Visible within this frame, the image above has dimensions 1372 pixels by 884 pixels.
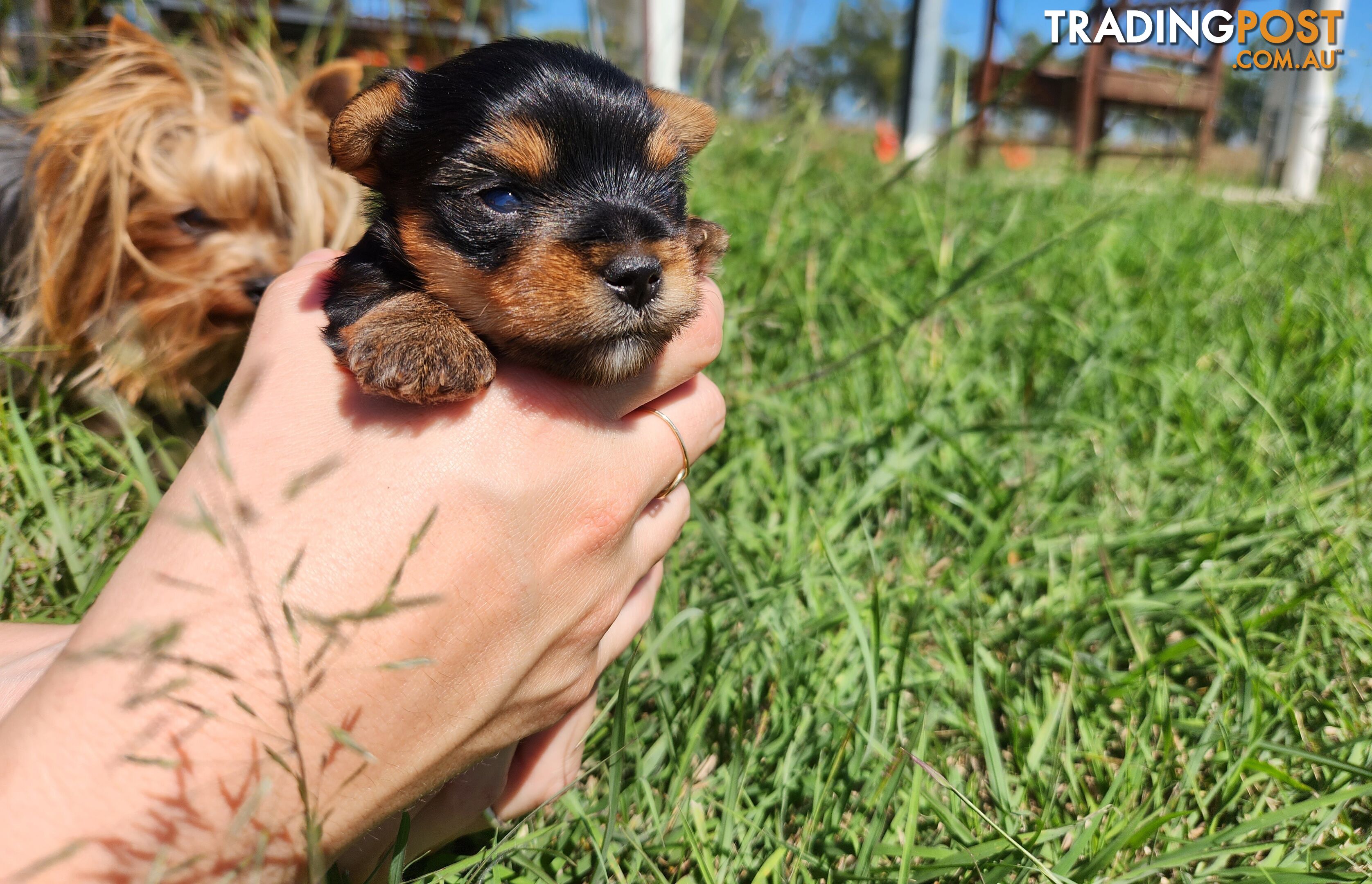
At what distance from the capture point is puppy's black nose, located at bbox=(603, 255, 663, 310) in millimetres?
1506

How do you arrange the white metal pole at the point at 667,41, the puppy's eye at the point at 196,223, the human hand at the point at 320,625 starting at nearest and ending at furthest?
1. the human hand at the point at 320,625
2. the puppy's eye at the point at 196,223
3. the white metal pole at the point at 667,41

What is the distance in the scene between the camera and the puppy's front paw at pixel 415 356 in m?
1.45

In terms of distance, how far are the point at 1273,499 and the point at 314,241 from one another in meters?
3.30

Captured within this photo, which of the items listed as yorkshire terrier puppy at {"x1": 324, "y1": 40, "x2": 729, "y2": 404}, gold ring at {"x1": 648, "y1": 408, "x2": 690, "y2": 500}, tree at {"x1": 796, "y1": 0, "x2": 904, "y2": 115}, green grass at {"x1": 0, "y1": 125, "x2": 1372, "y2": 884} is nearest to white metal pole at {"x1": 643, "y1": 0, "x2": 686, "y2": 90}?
tree at {"x1": 796, "y1": 0, "x2": 904, "y2": 115}

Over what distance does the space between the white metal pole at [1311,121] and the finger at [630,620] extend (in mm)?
2776

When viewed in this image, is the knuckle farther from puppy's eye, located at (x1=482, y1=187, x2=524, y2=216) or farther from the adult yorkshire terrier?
the adult yorkshire terrier

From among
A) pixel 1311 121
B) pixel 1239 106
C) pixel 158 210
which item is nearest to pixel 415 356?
pixel 158 210

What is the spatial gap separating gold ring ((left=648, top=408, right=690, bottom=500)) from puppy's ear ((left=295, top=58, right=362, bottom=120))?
7.09 feet

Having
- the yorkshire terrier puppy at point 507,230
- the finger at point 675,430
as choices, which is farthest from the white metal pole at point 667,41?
the finger at point 675,430

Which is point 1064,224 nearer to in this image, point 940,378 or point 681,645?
point 940,378

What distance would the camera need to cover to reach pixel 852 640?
6.81ft

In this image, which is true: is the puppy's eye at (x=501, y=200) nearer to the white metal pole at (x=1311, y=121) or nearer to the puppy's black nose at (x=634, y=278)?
the puppy's black nose at (x=634, y=278)

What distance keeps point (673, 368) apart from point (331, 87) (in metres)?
2.35

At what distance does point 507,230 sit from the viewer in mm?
1632
